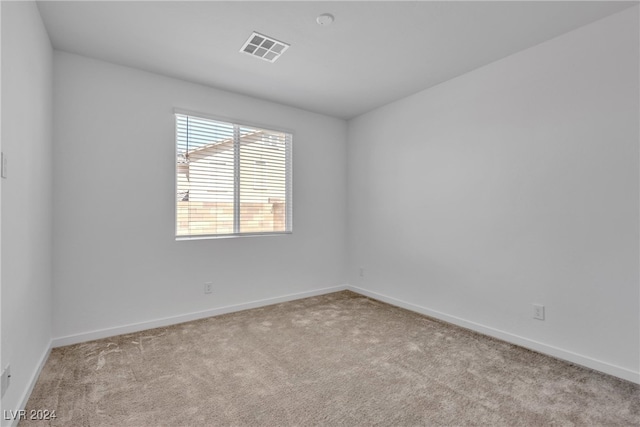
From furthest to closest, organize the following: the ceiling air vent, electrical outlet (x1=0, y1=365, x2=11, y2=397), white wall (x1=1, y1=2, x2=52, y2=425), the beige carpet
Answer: the ceiling air vent → the beige carpet → white wall (x1=1, y1=2, x2=52, y2=425) → electrical outlet (x1=0, y1=365, x2=11, y2=397)

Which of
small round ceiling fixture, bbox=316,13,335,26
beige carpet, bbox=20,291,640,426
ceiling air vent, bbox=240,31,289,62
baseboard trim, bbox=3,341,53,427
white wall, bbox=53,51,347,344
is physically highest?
ceiling air vent, bbox=240,31,289,62

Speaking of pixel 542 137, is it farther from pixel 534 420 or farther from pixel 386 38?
pixel 534 420

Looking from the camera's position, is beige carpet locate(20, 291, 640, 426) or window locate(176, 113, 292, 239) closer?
beige carpet locate(20, 291, 640, 426)

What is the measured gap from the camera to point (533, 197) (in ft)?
8.68

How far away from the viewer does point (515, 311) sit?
277cm

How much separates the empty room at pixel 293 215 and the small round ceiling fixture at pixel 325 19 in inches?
2.5

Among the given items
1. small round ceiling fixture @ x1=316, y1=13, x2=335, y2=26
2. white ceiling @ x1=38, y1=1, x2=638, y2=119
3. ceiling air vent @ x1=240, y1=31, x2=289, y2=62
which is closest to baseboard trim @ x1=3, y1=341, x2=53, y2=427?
white ceiling @ x1=38, y1=1, x2=638, y2=119

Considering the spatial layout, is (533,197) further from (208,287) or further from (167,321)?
(167,321)

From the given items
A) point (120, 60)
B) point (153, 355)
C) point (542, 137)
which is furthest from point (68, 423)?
point (542, 137)

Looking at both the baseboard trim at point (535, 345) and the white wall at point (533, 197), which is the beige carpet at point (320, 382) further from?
the white wall at point (533, 197)

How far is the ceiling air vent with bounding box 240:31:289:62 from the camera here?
2.52m

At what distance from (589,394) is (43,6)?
14.6 feet

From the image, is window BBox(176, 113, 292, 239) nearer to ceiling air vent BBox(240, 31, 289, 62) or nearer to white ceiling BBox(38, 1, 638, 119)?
white ceiling BBox(38, 1, 638, 119)

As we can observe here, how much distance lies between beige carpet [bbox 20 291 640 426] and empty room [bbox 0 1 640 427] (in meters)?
0.02
